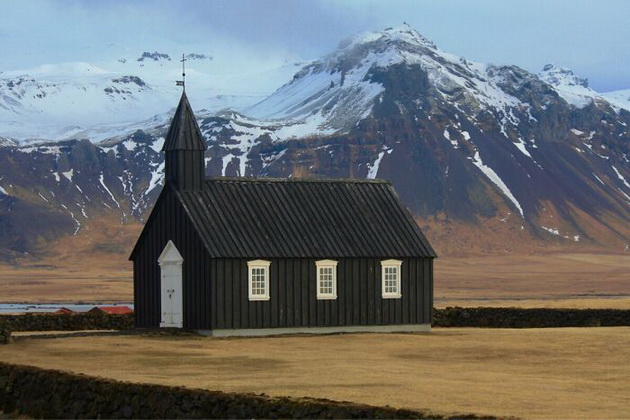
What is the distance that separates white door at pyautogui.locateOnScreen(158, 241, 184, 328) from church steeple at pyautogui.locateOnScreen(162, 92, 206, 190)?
245cm

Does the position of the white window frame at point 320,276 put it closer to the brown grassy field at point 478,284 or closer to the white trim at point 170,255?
the white trim at point 170,255

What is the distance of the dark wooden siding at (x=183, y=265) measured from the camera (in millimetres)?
52531

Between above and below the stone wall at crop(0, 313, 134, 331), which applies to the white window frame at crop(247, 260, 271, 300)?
above

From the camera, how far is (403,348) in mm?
46406

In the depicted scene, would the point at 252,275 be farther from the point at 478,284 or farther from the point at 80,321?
the point at 478,284

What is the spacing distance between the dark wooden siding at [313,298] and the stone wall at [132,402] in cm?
1747

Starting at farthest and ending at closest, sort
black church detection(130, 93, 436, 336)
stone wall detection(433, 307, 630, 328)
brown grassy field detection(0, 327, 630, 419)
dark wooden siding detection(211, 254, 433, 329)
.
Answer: stone wall detection(433, 307, 630, 328) < black church detection(130, 93, 436, 336) < dark wooden siding detection(211, 254, 433, 329) < brown grassy field detection(0, 327, 630, 419)

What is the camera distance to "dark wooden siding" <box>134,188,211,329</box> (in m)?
52.5

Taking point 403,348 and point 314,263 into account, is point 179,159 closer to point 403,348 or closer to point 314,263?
point 314,263

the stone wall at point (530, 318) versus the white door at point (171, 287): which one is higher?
the white door at point (171, 287)

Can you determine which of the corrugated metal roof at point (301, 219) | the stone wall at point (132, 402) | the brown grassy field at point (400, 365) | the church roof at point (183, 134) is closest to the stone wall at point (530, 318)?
the brown grassy field at point (400, 365)

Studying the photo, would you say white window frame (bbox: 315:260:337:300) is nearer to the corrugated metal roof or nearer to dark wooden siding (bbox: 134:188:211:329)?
the corrugated metal roof

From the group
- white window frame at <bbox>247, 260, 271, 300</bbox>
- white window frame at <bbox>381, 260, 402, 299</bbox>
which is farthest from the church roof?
white window frame at <bbox>381, 260, 402, 299</bbox>

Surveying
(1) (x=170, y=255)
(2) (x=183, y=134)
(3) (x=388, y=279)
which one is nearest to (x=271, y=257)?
(1) (x=170, y=255)
